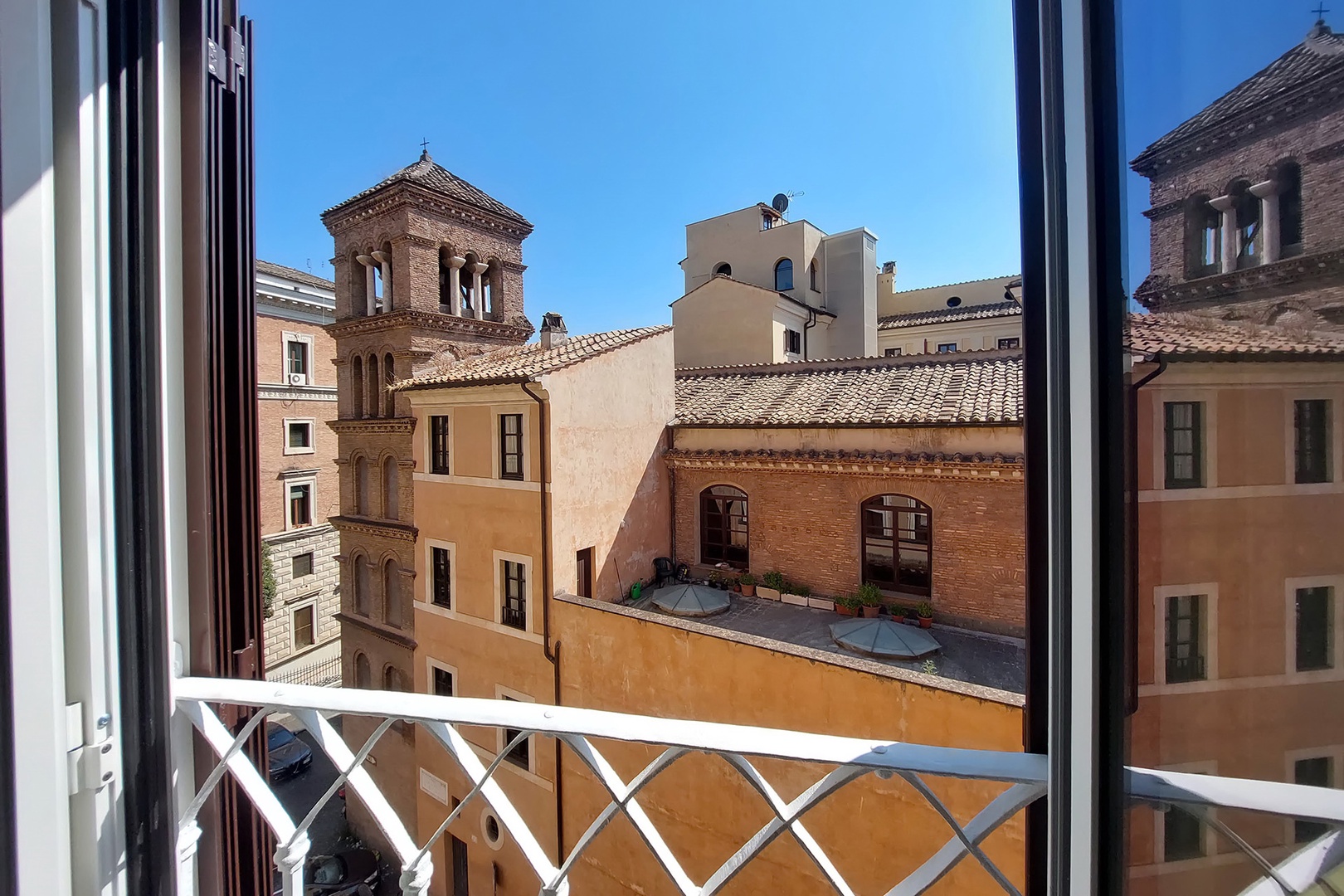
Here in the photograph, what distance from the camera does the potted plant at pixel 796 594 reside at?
8.63 meters

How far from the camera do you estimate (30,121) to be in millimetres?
1010

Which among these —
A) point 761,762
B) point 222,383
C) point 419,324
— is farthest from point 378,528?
point 222,383

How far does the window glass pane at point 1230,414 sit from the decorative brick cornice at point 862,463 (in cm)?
733

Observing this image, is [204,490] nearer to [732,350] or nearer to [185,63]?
[185,63]

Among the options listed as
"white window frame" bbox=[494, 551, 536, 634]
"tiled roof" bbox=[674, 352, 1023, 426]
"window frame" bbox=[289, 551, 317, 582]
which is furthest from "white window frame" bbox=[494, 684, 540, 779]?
"window frame" bbox=[289, 551, 317, 582]

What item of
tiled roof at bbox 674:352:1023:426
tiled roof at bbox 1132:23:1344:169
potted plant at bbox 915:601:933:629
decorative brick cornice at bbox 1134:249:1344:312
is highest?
tiled roof at bbox 674:352:1023:426

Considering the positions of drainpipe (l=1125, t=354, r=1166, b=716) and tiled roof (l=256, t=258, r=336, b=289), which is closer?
drainpipe (l=1125, t=354, r=1166, b=716)

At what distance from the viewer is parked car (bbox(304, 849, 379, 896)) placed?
9.42 m

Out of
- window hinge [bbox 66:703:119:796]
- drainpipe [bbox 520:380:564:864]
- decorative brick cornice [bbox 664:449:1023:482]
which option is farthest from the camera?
decorative brick cornice [bbox 664:449:1023:482]

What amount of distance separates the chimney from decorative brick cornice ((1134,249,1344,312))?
10.1m

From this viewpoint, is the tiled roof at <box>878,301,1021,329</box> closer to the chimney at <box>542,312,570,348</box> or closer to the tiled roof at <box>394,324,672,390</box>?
the tiled roof at <box>394,324,672,390</box>

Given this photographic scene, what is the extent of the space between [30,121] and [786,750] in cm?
179

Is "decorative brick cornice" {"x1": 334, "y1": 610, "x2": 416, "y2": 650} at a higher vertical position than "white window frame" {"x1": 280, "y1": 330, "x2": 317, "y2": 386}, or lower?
lower

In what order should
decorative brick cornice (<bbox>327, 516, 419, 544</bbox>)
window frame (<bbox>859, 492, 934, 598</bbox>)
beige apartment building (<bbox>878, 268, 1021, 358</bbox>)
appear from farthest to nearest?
beige apartment building (<bbox>878, 268, 1021, 358</bbox>) < decorative brick cornice (<bbox>327, 516, 419, 544</bbox>) < window frame (<bbox>859, 492, 934, 598</bbox>)
